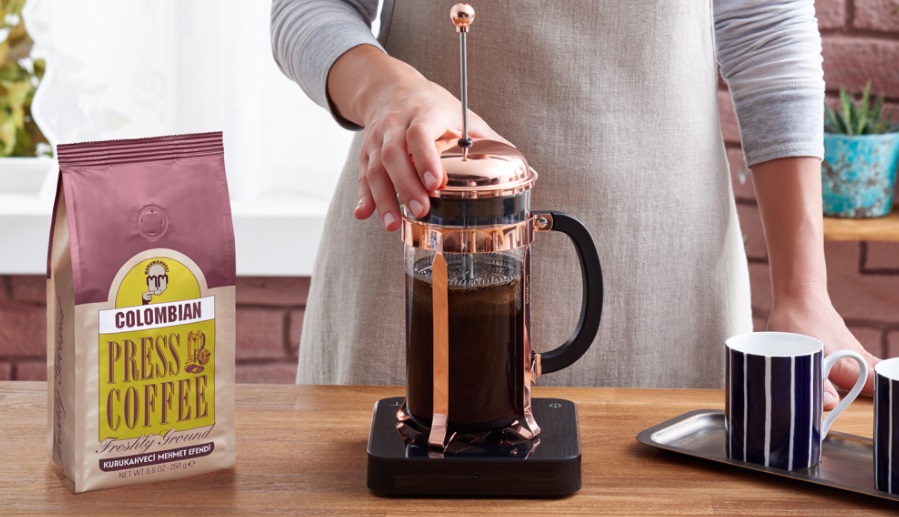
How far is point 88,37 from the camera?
1711 mm

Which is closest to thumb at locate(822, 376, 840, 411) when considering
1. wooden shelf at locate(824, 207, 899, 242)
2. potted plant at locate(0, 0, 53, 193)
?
wooden shelf at locate(824, 207, 899, 242)

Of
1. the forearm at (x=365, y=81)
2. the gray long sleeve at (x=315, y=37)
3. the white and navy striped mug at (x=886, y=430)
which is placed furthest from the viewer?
the gray long sleeve at (x=315, y=37)

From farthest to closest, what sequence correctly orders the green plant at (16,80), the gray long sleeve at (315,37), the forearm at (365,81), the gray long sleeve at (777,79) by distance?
the green plant at (16,80) < the gray long sleeve at (777,79) < the gray long sleeve at (315,37) < the forearm at (365,81)

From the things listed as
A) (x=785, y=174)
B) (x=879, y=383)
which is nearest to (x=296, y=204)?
(x=785, y=174)

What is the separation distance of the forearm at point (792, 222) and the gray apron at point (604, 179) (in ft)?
0.22

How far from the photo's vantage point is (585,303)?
0.79m

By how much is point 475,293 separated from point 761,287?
118cm

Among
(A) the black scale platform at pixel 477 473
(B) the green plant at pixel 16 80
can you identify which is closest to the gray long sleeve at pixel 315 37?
(A) the black scale platform at pixel 477 473

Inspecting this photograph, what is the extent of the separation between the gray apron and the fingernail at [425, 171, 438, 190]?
0.40m

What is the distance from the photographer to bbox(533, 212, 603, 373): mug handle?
30.5 inches

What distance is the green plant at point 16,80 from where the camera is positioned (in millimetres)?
1844

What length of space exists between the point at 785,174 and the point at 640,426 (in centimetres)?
38

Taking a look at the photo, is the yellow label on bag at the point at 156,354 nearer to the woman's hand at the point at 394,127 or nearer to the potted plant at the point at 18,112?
the woman's hand at the point at 394,127

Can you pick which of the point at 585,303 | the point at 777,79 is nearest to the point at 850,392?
the point at 585,303
